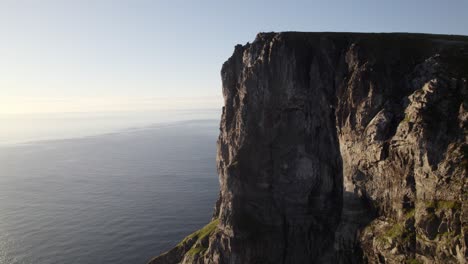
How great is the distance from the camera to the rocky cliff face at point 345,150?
2080 inches

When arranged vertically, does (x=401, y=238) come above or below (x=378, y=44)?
below

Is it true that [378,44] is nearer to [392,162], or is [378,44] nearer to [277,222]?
[392,162]

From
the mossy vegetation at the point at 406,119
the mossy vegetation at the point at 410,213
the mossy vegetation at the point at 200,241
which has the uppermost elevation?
the mossy vegetation at the point at 406,119

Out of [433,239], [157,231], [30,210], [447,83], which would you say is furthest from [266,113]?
[30,210]

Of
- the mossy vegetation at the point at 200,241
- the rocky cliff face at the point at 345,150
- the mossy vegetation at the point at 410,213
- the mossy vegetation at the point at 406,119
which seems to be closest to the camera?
the rocky cliff face at the point at 345,150

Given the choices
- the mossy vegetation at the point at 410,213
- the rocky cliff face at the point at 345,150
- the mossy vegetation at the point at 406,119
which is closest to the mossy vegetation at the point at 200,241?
the rocky cliff face at the point at 345,150

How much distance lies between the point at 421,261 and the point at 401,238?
4.29m

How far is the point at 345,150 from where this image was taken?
70062mm

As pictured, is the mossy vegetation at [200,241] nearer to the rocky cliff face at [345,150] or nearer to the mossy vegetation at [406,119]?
the rocky cliff face at [345,150]

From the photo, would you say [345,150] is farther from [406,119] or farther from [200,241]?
[200,241]

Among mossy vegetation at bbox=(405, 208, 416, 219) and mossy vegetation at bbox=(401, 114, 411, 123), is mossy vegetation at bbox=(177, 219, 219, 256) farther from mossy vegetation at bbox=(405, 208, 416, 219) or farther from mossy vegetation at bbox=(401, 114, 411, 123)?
mossy vegetation at bbox=(401, 114, 411, 123)

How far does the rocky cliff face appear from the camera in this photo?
5284cm

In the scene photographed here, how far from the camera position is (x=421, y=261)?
53.3 meters

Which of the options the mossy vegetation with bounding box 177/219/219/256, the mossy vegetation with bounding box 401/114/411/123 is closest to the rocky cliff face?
the mossy vegetation with bounding box 401/114/411/123
